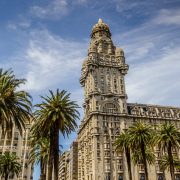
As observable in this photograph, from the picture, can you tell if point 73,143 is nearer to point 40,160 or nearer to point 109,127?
point 109,127

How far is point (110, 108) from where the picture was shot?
124 metres

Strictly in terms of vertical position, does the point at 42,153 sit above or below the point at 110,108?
below

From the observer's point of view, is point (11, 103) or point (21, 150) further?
point (21, 150)

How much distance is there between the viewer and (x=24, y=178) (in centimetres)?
10569

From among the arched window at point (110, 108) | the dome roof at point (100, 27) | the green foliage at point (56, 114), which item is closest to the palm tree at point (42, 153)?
the green foliage at point (56, 114)

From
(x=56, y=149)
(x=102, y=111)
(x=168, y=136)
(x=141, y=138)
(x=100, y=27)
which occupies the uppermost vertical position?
(x=100, y=27)

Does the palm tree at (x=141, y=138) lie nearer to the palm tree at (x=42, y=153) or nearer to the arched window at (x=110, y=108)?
the palm tree at (x=42, y=153)

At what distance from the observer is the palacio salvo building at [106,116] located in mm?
111125

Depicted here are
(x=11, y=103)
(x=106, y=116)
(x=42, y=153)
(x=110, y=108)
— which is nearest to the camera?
(x=11, y=103)

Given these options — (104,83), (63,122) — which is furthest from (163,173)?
(63,122)

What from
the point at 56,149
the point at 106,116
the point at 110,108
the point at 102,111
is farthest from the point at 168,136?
the point at 110,108

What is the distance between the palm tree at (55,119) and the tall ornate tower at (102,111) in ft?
209

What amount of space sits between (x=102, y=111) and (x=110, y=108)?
467cm

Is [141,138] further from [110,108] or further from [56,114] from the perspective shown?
[110,108]
